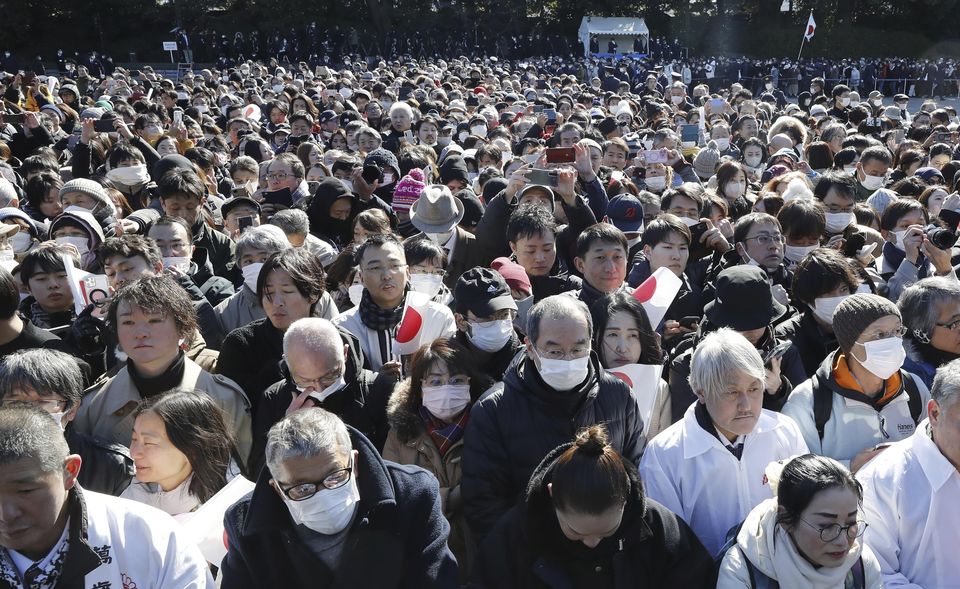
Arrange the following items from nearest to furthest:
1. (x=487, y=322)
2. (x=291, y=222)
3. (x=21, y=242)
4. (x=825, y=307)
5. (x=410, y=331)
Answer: (x=487, y=322), (x=410, y=331), (x=825, y=307), (x=291, y=222), (x=21, y=242)

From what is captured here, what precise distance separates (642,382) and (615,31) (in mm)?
41006

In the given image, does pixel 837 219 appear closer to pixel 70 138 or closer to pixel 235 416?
pixel 235 416

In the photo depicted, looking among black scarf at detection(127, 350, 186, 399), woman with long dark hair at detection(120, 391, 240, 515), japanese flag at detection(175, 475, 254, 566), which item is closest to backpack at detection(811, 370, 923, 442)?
japanese flag at detection(175, 475, 254, 566)

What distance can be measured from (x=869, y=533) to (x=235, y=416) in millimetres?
2496

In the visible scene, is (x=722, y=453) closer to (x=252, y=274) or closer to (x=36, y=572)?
(x=36, y=572)

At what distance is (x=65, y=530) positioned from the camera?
97.3 inches

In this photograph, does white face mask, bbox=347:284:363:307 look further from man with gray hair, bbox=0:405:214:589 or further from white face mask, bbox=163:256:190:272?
man with gray hair, bbox=0:405:214:589

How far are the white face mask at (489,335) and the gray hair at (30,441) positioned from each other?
1.84 meters

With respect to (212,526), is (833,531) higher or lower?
higher

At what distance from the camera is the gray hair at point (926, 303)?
390 centimetres

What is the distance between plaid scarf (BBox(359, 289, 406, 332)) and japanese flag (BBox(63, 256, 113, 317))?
129 centimetres

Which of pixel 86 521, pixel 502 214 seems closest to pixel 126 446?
pixel 86 521

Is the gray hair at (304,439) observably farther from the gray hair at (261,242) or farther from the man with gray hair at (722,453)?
the gray hair at (261,242)

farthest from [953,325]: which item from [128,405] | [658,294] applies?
[128,405]
